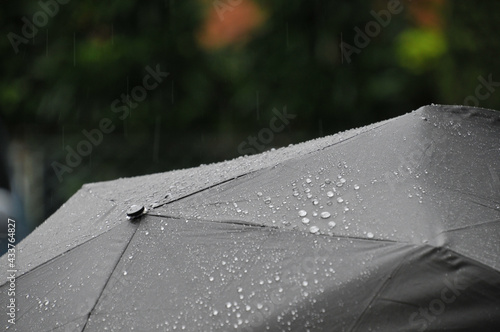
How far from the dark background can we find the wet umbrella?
6537mm

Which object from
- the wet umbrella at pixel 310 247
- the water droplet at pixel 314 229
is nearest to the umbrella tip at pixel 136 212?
the wet umbrella at pixel 310 247

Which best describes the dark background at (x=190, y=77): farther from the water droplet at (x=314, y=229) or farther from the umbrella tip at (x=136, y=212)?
the water droplet at (x=314, y=229)

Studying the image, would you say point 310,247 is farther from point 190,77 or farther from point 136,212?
point 190,77

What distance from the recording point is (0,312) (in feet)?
8.58

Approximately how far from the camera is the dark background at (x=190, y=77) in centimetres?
948

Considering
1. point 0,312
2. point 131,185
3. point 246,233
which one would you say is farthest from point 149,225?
point 131,185

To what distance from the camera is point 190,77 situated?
1021 centimetres

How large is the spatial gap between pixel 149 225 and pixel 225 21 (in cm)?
779

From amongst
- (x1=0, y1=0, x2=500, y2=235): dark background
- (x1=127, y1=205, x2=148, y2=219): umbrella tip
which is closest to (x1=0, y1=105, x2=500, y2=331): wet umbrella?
(x1=127, y1=205, x2=148, y2=219): umbrella tip

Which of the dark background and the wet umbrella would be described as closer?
the wet umbrella

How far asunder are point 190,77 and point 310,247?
825 centimetres

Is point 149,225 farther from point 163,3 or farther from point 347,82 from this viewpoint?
point 163,3

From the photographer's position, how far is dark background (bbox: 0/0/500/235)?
948cm

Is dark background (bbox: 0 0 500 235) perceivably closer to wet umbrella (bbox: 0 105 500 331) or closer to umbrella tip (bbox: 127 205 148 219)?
wet umbrella (bbox: 0 105 500 331)
